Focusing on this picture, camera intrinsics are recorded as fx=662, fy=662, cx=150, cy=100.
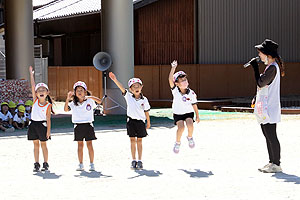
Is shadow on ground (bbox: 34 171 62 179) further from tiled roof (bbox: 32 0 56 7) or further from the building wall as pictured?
tiled roof (bbox: 32 0 56 7)

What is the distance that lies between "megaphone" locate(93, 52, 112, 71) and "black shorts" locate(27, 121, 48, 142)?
10.7 metres

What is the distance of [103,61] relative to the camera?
21.2 meters

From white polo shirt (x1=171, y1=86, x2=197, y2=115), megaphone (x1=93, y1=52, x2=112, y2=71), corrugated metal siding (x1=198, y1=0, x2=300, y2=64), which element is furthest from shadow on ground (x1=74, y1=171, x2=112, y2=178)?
corrugated metal siding (x1=198, y1=0, x2=300, y2=64)

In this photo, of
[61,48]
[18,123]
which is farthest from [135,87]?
[61,48]

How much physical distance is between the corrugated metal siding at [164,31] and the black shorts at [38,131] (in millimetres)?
19017

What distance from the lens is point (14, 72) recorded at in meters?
22.7

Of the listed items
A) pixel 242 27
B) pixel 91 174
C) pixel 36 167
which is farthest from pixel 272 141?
pixel 242 27

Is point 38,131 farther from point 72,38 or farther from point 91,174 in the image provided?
point 72,38

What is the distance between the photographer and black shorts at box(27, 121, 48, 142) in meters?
10.3

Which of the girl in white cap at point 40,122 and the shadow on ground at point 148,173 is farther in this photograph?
the girl in white cap at point 40,122

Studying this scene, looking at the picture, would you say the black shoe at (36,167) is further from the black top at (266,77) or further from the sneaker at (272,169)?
the black top at (266,77)

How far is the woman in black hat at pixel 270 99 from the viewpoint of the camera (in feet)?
31.6

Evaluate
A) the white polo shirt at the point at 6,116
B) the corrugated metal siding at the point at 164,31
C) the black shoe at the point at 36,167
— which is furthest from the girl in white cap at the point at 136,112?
the corrugated metal siding at the point at 164,31

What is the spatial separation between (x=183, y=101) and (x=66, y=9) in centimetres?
2234
